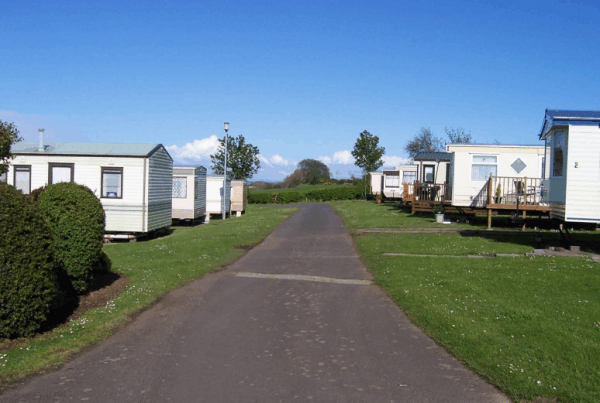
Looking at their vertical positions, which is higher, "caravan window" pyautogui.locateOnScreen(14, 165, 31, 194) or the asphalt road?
"caravan window" pyautogui.locateOnScreen(14, 165, 31, 194)

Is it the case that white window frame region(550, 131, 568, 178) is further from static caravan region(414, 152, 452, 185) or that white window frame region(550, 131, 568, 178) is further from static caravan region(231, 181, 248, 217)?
static caravan region(231, 181, 248, 217)

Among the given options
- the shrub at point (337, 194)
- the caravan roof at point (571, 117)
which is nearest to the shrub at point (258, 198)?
the shrub at point (337, 194)

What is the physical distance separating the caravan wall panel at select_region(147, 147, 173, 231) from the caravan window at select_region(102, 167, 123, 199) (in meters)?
1.09

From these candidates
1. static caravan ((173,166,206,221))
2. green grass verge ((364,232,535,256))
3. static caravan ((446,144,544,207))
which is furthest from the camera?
static caravan ((173,166,206,221))

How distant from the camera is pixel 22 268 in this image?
6.35 metres

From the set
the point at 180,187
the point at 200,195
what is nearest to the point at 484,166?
the point at 200,195

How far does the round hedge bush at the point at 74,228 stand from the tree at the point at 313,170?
92004 mm

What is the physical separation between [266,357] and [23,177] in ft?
55.7

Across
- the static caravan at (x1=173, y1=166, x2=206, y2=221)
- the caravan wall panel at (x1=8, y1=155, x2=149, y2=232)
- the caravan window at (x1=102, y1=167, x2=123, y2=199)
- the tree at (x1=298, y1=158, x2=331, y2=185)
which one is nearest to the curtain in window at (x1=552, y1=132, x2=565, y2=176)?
the caravan wall panel at (x1=8, y1=155, x2=149, y2=232)

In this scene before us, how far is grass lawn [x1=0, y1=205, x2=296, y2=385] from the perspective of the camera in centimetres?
577

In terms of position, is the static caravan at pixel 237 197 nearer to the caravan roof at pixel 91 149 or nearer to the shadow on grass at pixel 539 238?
the caravan roof at pixel 91 149

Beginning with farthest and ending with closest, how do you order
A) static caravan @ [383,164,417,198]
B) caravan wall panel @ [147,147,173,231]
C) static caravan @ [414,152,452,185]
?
static caravan @ [383,164,417,198]
static caravan @ [414,152,452,185]
caravan wall panel @ [147,147,173,231]

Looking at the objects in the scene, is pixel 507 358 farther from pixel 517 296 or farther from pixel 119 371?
pixel 119 371

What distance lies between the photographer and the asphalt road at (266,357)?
4910 millimetres
